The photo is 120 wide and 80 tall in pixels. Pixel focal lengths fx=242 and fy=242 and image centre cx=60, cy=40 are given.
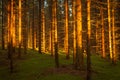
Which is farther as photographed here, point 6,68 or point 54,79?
point 6,68

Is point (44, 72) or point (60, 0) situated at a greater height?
point (60, 0)

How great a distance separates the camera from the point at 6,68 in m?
27.2

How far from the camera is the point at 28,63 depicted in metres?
29.6

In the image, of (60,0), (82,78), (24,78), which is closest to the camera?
(82,78)

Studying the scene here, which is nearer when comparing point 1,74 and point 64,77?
point 64,77

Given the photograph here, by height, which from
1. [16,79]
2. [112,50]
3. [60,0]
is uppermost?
[60,0]

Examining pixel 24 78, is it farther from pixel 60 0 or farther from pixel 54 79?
pixel 60 0

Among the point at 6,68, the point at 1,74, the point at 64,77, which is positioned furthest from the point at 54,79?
the point at 6,68

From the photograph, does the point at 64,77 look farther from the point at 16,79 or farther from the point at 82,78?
the point at 16,79

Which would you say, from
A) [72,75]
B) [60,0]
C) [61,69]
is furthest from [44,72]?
[60,0]

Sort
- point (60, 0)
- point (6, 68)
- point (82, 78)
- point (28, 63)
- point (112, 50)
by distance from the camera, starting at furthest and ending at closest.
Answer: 1. point (60, 0)
2. point (112, 50)
3. point (28, 63)
4. point (6, 68)
5. point (82, 78)

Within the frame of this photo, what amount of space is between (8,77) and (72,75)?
6.47 meters

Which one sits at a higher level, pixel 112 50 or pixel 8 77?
pixel 112 50

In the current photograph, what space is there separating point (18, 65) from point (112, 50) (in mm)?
13283
